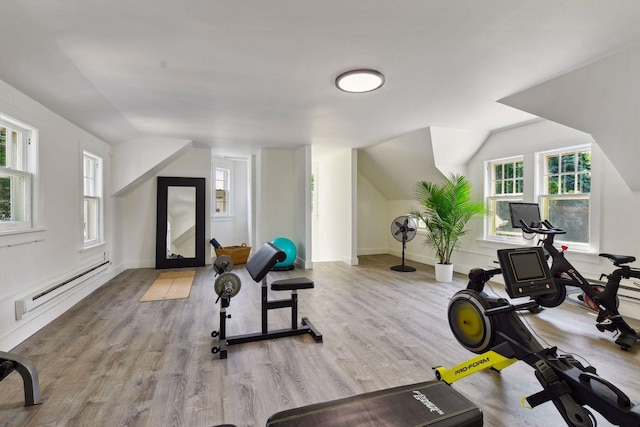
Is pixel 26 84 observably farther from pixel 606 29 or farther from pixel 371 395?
pixel 606 29

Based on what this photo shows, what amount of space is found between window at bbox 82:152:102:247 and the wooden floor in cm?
120

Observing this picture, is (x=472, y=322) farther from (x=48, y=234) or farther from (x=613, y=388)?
(x=48, y=234)

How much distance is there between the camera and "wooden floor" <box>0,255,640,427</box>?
189 centimetres

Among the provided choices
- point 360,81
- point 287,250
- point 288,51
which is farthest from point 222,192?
point 288,51

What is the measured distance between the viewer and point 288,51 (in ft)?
7.98

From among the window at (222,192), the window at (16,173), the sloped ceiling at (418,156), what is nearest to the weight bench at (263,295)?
the window at (16,173)

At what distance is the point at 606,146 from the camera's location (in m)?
3.32

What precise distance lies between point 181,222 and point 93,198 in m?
1.67

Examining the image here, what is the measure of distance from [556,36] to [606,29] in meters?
0.30

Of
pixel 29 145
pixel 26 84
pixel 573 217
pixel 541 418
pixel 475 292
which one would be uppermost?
pixel 26 84

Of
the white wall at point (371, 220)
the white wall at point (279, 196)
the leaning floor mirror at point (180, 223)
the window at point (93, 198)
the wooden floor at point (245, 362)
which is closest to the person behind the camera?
the wooden floor at point (245, 362)

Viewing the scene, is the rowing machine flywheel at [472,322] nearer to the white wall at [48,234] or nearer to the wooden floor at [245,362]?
the wooden floor at [245,362]

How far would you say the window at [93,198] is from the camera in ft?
15.2

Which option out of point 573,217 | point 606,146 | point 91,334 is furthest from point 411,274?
point 91,334
